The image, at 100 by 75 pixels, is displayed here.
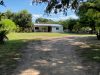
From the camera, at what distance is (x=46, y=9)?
22875mm

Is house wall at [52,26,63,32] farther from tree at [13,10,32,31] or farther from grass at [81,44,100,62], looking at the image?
grass at [81,44,100,62]

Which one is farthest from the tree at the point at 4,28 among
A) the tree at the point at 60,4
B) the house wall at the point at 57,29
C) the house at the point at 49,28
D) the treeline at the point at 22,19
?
the house wall at the point at 57,29

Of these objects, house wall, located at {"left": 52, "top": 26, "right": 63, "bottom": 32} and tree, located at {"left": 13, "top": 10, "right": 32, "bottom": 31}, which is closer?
tree, located at {"left": 13, "top": 10, "right": 32, "bottom": 31}

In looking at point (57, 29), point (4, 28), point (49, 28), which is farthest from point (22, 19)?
point (4, 28)

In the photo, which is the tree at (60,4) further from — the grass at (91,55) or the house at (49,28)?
the house at (49,28)

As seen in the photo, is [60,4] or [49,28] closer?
[60,4]

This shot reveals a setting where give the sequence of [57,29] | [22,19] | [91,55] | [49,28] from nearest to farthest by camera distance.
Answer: [91,55] → [22,19] → [57,29] → [49,28]

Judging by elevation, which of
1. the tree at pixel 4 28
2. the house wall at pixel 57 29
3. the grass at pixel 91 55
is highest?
the tree at pixel 4 28

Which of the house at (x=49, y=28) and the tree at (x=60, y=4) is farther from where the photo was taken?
the house at (x=49, y=28)

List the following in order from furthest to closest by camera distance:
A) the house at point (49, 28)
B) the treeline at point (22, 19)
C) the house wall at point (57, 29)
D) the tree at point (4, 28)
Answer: the house wall at point (57, 29) → the house at point (49, 28) → the treeline at point (22, 19) → the tree at point (4, 28)

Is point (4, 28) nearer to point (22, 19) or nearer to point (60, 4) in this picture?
point (60, 4)

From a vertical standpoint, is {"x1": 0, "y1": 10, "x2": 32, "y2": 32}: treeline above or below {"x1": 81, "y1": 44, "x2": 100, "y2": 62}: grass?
above

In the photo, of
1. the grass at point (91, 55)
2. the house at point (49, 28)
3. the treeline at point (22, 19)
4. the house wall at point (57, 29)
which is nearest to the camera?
the grass at point (91, 55)

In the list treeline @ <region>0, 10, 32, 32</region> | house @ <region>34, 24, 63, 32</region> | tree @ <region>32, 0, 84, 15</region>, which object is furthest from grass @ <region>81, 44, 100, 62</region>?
house @ <region>34, 24, 63, 32</region>
